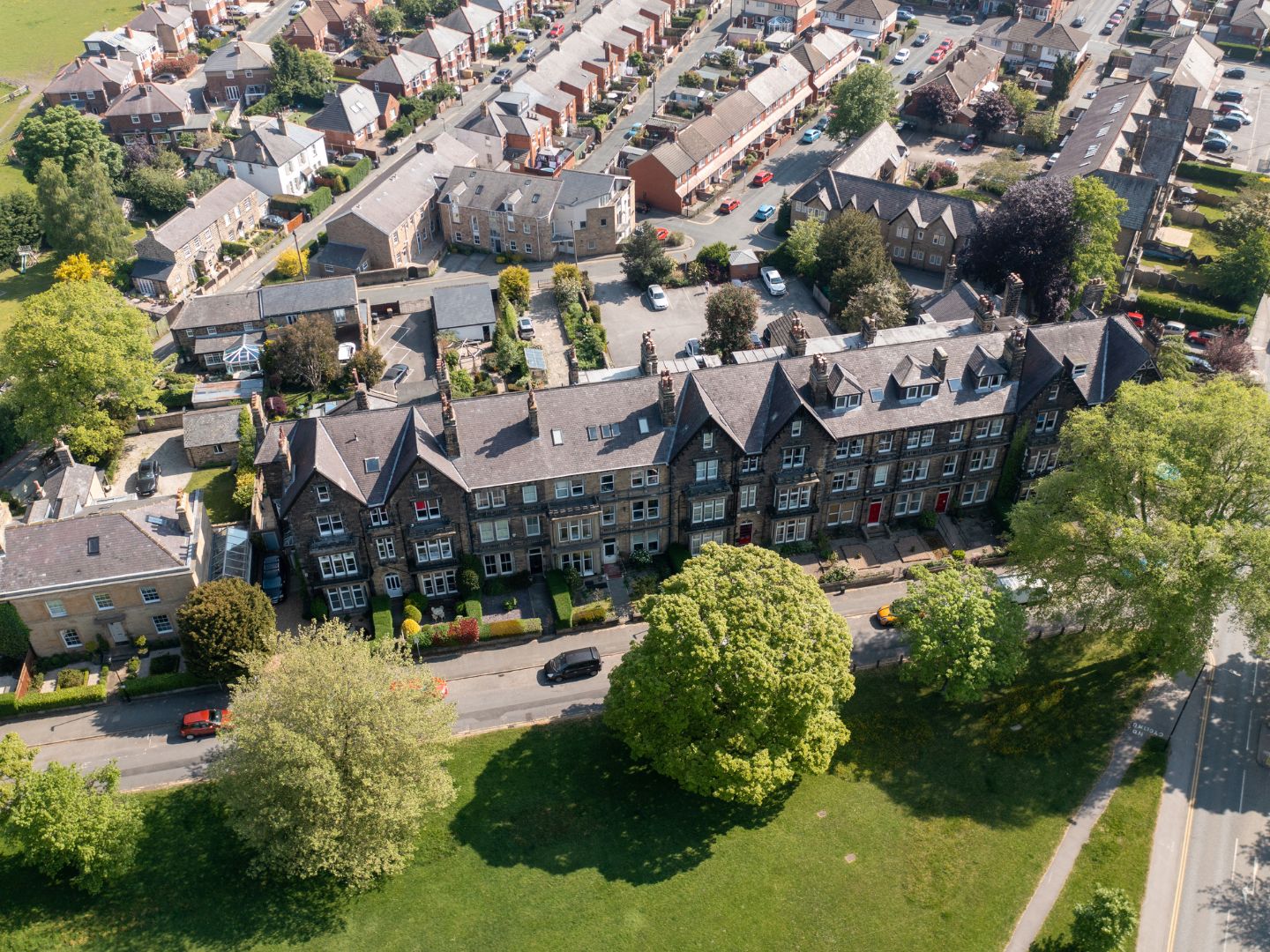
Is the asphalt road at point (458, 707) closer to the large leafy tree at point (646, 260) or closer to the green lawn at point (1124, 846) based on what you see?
the green lawn at point (1124, 846)

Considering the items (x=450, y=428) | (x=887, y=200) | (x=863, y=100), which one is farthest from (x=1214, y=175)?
(x=450, y=428)

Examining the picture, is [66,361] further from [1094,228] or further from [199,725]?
[1094,228]

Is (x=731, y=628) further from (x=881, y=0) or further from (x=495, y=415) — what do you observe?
(x=881, y=0)

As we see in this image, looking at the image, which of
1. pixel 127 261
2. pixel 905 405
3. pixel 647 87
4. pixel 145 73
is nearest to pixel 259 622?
pixel 905 405

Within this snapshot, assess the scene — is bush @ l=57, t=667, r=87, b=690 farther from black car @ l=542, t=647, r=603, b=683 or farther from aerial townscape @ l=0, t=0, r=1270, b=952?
black car @ l=542, t=647, r=603, b=683

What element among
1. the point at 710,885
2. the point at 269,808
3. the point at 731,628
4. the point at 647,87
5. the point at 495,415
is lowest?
the point at 710,885
